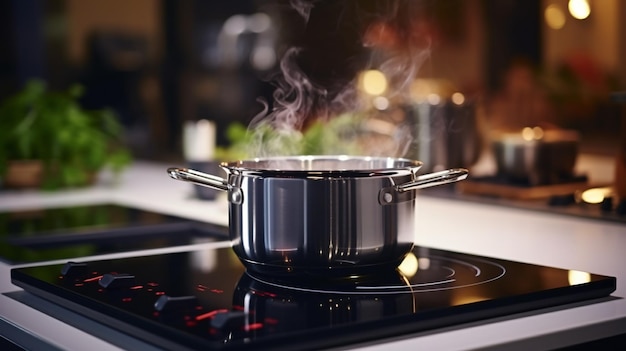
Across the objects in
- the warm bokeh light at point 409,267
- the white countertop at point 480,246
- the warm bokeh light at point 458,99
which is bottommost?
the white countertop at point 480,246

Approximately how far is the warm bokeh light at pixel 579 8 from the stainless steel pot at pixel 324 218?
982 mm

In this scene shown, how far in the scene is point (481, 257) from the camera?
4.34 feet

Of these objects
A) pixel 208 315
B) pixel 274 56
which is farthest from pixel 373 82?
pixel 208 315

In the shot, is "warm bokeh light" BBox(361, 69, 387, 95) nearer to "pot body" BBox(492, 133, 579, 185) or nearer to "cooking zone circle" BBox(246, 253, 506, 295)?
"pot body" BBox(492, 133, 579, 185)

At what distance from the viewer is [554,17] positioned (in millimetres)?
2086

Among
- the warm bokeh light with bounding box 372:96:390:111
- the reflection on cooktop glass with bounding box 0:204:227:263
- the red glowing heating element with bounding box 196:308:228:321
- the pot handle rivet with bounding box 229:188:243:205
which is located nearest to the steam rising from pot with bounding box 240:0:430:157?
the warm bokeh light with bounding box 372:96:390:111

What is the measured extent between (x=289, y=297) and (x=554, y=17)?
4.04 ft

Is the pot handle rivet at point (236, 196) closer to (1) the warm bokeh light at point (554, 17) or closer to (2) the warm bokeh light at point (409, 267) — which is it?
(2) the warm bokeh light at point (409, 267)

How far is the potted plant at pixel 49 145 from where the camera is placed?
241cm

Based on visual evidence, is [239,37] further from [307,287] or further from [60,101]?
[307,287]

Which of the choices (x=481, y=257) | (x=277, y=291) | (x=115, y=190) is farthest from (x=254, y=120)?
(x=277, y=291)

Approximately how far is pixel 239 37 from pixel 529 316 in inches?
78.8

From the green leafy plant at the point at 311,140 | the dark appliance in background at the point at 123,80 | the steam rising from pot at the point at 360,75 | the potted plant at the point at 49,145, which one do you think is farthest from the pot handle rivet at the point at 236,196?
the dark appliance in background at the point at 123,80

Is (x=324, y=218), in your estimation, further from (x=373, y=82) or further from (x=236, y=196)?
(x=373, y=82)
